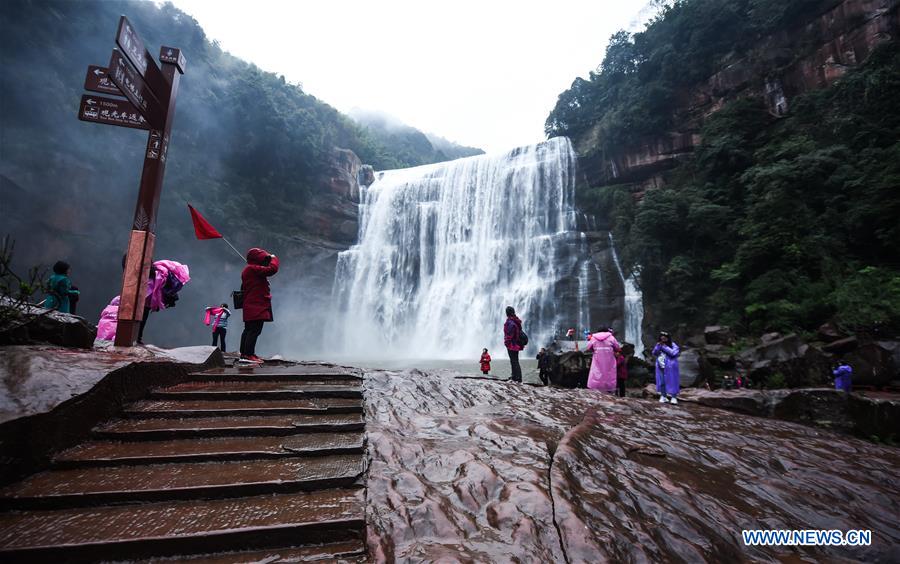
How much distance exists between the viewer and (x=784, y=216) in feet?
43.7

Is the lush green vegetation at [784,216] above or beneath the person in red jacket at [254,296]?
above

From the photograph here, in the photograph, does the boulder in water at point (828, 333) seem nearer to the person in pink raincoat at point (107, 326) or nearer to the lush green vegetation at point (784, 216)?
the lush green vegetation at point (784, 216)

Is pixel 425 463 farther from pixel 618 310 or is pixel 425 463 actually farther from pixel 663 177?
pixel 663 177

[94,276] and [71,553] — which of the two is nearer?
[71,553]

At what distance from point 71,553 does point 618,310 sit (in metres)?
19.7

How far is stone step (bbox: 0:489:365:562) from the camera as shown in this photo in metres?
1.83

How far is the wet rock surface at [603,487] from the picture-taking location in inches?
83.3

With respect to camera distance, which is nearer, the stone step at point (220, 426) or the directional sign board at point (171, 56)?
the stone step at point (220, 426)

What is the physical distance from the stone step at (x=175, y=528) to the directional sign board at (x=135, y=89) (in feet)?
14.7

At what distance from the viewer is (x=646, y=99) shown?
70.4 ft

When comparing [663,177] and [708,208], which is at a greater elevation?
[663,177]

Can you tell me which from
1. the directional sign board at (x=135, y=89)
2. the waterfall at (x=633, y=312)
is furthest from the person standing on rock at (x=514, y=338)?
the waterfall at (x=633, y=312)

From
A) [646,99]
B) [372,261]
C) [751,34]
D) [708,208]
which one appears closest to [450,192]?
[372,261]

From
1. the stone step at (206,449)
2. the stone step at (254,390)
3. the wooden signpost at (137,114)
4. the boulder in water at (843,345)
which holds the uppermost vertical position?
the wooden signpost at (137,114)
